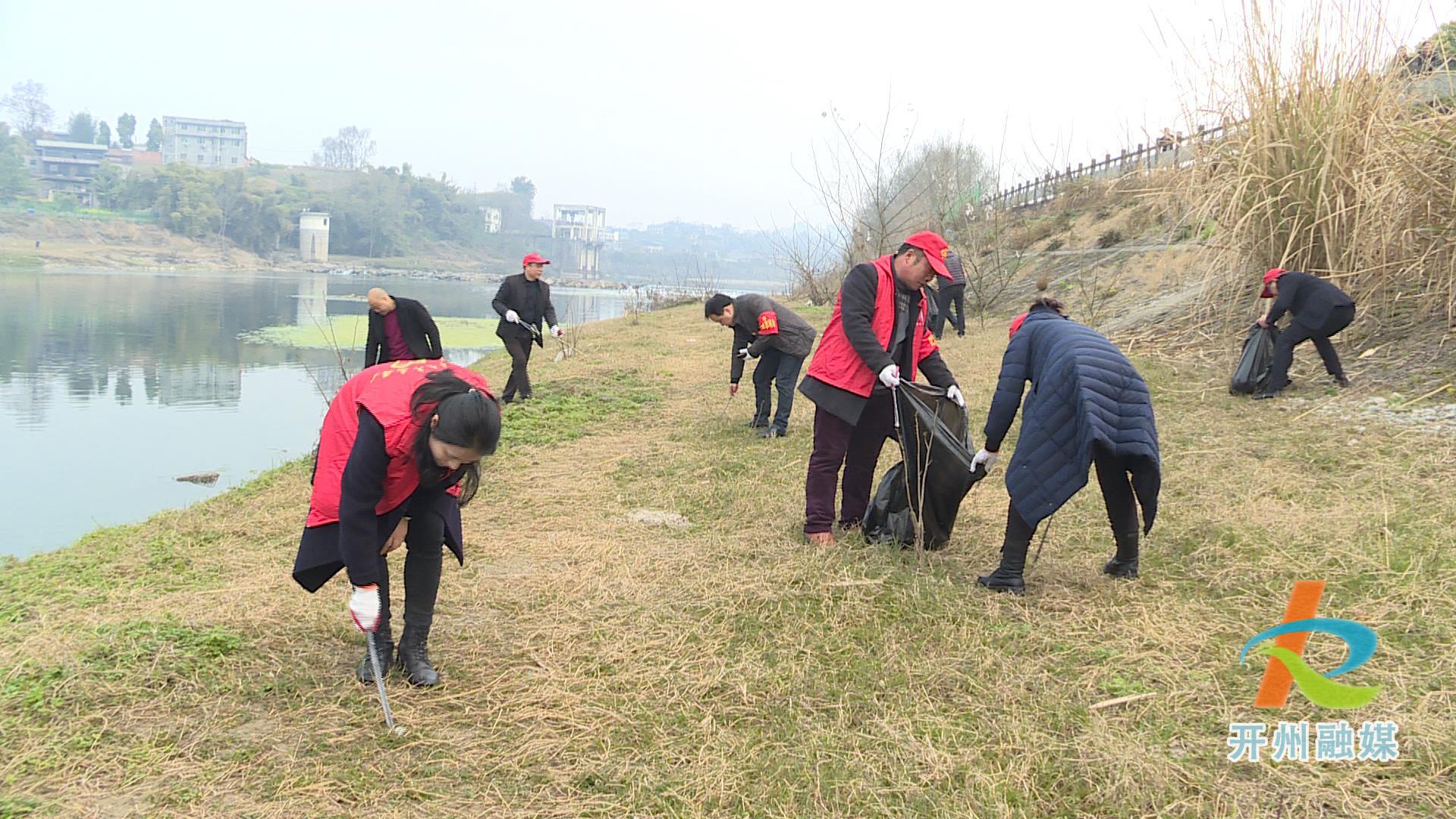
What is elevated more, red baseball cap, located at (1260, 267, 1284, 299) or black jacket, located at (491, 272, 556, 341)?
red baseball cap, located at (1260, 267, 1284, 299)

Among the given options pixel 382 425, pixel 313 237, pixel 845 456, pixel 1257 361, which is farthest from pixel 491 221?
pixel 382 425

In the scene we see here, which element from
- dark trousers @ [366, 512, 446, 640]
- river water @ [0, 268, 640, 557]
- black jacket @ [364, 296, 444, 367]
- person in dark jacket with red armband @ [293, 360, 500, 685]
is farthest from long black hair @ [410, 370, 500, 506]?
black jacket @ [364, 296, 444, 367]

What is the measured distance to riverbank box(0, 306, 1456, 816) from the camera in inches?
91.8

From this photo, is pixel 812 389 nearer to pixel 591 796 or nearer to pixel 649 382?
pixel 591 796

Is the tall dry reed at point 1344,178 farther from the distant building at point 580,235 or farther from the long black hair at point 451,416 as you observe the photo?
the distant building at point 580,235

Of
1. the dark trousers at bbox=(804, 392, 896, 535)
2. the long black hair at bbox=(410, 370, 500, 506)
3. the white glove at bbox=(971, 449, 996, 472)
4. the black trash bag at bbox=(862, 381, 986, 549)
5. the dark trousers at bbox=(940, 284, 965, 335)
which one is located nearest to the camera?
the long black hair at bbox=(410, 370, 500, 506)

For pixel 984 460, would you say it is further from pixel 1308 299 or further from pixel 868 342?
pixel 1308 299

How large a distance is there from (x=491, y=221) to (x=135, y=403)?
260 feet

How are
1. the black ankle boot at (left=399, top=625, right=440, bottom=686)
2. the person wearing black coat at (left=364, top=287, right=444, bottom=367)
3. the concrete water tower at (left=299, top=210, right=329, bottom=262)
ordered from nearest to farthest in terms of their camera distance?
1. the black ankle boot at (left=399, top=625, right=440, bottom=686)
2. the person wearing black coat at (left=364, top=287, right=444, bottom=367)
3. the concrete water tower at (left=299, top=210, right=329, bottom=262)

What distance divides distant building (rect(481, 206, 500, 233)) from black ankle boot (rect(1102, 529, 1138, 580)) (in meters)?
88.3

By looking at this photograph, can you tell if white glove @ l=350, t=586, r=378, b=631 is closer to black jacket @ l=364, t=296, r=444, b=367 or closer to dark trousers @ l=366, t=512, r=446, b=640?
dark trousers @ l=366, t=512, r=446, b=640

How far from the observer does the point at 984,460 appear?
365cm

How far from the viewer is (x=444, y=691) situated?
9.48ft
